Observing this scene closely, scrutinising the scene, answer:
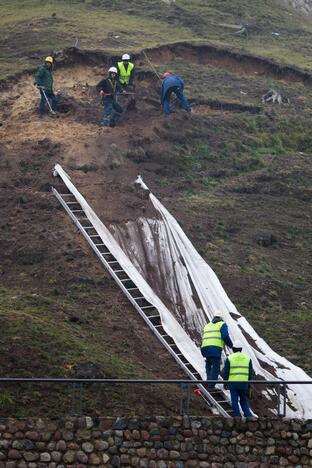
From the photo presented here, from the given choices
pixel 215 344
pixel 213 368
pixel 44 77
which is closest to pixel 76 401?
pixel 213 368

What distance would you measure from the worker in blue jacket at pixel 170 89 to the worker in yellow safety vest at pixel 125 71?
107 centimetres

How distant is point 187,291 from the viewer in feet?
89.1

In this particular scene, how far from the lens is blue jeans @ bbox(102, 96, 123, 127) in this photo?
35469mm

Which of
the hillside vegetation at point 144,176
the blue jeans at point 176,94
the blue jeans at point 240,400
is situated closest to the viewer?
the blue jeans at point 240,400

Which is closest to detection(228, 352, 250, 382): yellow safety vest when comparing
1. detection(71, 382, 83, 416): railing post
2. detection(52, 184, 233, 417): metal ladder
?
detection(52, 184, 233, 417): metal ladder

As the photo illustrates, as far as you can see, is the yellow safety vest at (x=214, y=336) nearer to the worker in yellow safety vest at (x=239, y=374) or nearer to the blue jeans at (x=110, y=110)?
the worker in yellow safety vest at (x=239, y=374)

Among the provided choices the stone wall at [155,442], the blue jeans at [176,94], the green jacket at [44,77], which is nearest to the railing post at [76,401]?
the stone wall at [155,442]

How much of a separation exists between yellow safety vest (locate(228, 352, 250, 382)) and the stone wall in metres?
1.32

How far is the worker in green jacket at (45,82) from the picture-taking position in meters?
35.5

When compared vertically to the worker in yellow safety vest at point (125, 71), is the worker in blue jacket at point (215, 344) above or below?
below

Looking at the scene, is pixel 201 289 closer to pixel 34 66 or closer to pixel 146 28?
pixel 34 66

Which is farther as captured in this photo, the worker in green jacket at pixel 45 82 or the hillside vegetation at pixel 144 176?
the worker in green jacket at pixel 45 82

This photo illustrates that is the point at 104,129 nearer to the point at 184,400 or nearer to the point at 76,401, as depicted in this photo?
the point at 184,400

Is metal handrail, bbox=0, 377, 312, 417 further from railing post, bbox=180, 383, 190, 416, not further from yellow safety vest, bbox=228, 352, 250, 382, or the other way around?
yellow safety vest, bbox=228, 352, 250, 382
